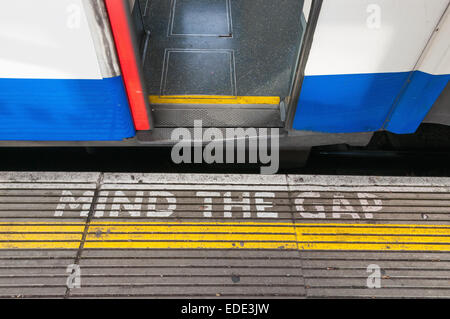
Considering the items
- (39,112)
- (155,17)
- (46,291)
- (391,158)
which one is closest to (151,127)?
(39,112)

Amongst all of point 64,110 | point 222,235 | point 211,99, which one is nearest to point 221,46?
point 211,99

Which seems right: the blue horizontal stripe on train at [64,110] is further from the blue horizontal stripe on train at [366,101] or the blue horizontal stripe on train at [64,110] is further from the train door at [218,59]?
the blue horizontal stripe on train at [366,101]

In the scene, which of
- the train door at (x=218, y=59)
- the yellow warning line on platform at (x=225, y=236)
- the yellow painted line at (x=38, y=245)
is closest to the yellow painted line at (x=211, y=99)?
the train door at (x=218, y=59)

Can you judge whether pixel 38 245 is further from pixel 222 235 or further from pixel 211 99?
pixel 211 99

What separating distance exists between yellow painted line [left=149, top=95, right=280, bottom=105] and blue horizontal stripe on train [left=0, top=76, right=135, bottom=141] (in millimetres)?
565

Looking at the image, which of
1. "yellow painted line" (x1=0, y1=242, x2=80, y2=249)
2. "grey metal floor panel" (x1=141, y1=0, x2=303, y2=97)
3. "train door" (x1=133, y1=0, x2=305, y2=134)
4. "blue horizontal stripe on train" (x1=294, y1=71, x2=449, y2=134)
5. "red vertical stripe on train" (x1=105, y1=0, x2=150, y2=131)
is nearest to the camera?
"red vertical stripe on train" (x1=105, y1=0, x2=150, y2=131)

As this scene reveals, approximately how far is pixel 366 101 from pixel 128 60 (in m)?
1.79

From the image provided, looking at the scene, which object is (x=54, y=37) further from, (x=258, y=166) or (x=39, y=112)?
(x=258, y=166)

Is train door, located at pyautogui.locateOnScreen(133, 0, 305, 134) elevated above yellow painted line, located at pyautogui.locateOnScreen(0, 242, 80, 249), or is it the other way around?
train door, located at pyautogui.locateOnScreen(133, 0, 305, 134)

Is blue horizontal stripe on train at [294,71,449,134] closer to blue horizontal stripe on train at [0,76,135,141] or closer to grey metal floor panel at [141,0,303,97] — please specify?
grey metal floor panel at [141,0,303,97]

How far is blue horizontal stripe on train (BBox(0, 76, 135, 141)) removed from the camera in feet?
8.27

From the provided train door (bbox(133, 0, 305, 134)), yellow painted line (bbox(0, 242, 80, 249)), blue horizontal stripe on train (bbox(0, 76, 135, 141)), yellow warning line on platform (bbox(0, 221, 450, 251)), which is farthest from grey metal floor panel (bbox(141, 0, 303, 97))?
yellow painted line (bbox(0, 242, 80, 249))

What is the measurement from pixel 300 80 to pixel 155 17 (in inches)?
95.8

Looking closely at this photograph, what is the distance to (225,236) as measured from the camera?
2.60m
